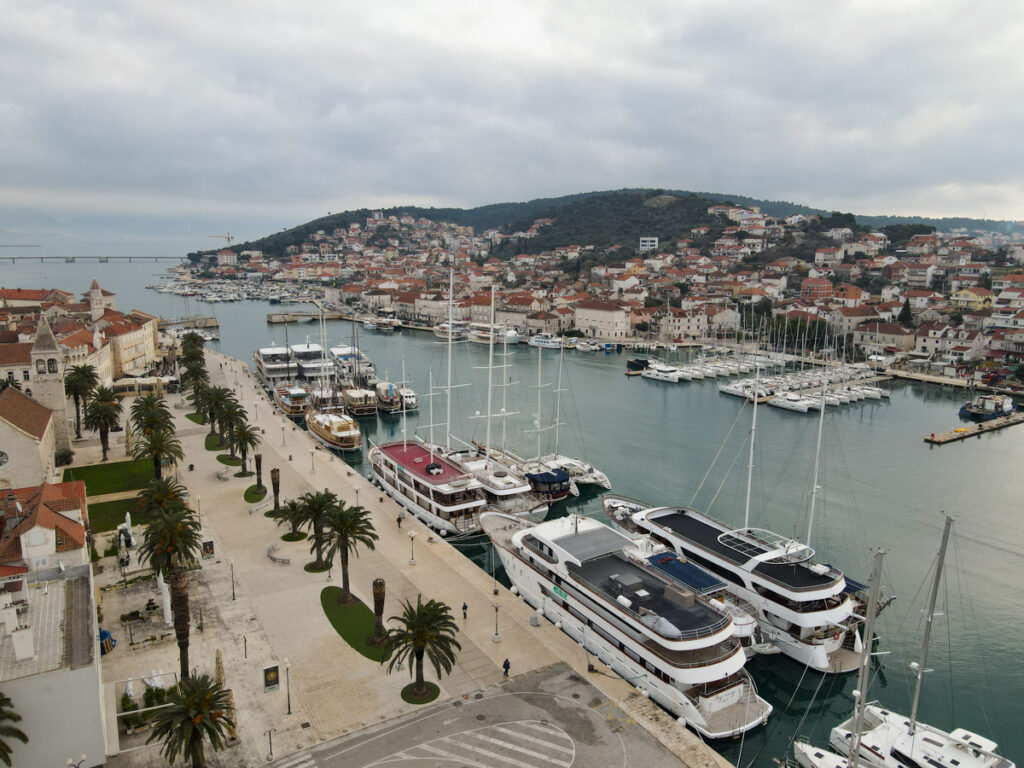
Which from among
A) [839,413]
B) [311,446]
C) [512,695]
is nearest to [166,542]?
[512,695]

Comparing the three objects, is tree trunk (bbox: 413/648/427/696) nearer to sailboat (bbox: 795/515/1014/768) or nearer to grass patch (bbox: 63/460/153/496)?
sailboat (bbox: 795/515/1014/768)

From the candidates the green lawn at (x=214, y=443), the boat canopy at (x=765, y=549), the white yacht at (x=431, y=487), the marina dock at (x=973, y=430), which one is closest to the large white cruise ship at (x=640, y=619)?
the boat canopy at (x=765, y=549)

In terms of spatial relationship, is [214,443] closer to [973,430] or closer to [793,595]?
[793,595]

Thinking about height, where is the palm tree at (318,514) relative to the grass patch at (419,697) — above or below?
above

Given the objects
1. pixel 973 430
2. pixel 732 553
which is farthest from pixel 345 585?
pixel 973 430

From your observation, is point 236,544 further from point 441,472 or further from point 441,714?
point 441,714

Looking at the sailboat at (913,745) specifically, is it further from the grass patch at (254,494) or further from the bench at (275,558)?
the grass patch at (254,494)
